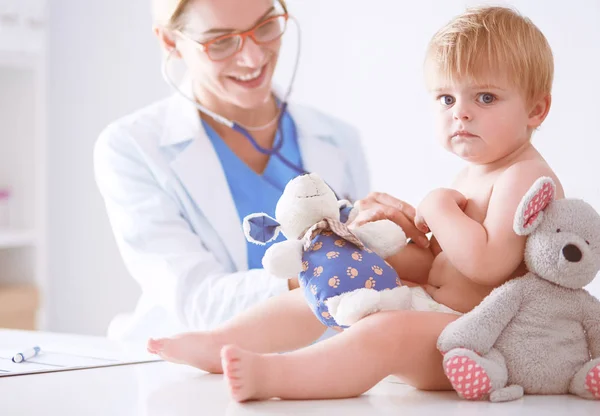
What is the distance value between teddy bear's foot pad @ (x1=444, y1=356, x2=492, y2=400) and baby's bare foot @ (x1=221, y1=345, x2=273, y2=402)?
0.18 metres

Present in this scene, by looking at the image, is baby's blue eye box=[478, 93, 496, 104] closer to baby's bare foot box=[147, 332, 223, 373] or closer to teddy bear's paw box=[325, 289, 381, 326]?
teddy bear's paw box=[325, 289, 381, 326]

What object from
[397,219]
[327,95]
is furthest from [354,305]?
[327,95]

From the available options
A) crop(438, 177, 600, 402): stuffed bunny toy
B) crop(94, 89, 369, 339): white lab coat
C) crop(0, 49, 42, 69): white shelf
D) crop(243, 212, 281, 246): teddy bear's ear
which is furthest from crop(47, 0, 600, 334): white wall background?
crop(243, 212, 281, 246): teddy bear's ear

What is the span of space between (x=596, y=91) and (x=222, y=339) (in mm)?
1332

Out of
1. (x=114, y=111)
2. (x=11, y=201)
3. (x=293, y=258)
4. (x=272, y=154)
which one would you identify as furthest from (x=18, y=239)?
(x=293, y=258)

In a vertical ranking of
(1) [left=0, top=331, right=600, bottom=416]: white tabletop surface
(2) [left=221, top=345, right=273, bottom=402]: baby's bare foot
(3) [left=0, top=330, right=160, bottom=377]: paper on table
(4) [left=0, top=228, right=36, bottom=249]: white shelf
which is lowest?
(4) [left=0, top=228, right=36, bottom=249]: white shelf

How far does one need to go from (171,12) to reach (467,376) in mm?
1066

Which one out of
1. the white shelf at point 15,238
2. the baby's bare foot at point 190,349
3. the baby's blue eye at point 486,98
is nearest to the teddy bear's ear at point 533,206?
the baby's blue eye at point 486,98

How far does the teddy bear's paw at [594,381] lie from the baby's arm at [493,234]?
125 mm

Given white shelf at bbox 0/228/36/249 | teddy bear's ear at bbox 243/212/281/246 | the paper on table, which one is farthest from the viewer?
white shelf at bbox 0/228/36/249

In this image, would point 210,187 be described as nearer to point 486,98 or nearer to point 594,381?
point 486,98

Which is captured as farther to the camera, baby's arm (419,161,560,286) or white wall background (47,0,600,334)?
white wall background (47,0,600,334)

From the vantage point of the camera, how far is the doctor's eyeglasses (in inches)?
60.9

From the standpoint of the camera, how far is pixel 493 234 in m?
0.81
